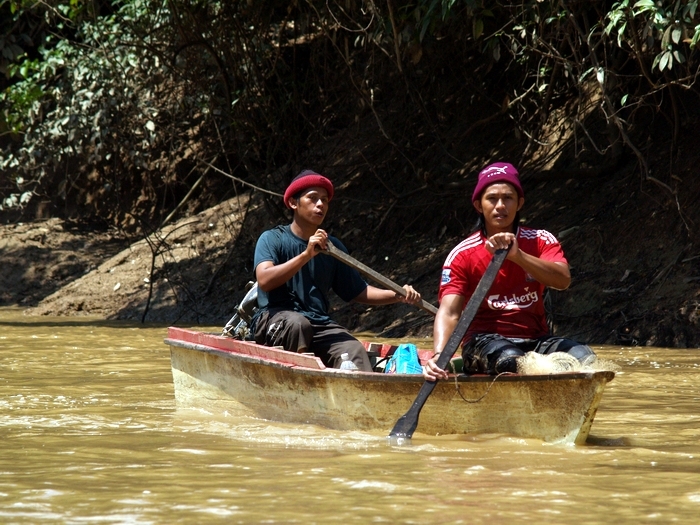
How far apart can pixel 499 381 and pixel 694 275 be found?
4776 millimetres

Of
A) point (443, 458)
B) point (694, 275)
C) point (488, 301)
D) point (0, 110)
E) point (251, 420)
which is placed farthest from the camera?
point (0, 110)

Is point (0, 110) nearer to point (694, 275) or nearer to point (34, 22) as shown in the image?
point (34, 22)

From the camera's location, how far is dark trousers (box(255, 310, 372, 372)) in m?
5.64

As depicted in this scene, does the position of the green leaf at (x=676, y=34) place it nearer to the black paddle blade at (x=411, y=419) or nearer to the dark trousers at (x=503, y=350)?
the dark trousers at (x=503, y=350)

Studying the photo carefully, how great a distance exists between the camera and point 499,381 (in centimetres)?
465

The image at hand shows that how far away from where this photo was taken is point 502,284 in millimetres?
5008

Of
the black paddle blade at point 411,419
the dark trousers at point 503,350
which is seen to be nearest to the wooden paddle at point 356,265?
the dark trousers at point 503,350

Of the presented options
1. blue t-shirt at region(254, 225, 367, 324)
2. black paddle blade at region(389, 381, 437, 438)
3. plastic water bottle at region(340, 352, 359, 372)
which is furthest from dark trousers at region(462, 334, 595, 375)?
blue t-shirt at region(254, 225, 367, 324)

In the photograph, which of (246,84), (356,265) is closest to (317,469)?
(356,265)

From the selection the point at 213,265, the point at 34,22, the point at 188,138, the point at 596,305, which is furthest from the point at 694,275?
the point at 34,22

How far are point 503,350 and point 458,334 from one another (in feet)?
0.73

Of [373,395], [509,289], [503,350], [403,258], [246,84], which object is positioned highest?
[246,84]

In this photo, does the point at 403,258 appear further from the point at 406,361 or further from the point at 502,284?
the point at 502,284

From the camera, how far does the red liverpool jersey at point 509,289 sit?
5012mm
